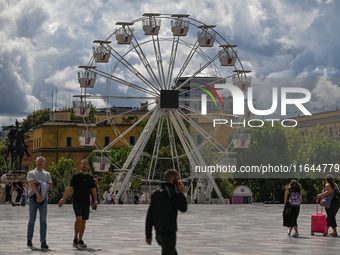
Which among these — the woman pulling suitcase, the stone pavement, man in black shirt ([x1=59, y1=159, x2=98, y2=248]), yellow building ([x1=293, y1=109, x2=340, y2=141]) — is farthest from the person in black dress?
yellow building ([x1=293, y1=109, x2=340, y2=141])

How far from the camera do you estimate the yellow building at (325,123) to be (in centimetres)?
9262

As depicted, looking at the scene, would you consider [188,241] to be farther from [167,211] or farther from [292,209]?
[167,211]

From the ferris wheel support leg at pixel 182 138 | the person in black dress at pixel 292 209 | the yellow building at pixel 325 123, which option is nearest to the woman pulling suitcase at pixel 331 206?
the person in black dress at pixel 292 209

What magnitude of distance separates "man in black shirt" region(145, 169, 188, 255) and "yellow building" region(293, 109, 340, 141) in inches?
3364

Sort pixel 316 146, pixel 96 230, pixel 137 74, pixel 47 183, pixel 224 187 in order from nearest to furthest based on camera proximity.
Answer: pixel 47 183
pixel 96 230
pixel 137 74
pixel 224 187
pixel 316 146

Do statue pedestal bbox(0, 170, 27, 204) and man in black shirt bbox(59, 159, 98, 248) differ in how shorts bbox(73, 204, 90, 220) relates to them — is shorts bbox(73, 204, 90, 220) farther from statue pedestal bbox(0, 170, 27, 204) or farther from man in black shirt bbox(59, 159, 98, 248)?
statue pedestal bbox(0, 170, 27, 204)

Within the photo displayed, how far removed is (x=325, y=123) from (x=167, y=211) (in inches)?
3540

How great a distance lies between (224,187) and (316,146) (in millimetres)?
20110

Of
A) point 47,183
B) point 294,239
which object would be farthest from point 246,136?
point 47,183

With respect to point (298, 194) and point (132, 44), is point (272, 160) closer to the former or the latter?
point (132, 44)

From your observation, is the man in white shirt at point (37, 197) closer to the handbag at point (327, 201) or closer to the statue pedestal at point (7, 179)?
the handbag at point (327, 201)

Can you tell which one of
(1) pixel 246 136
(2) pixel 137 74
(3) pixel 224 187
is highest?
(2) pixel 137 74

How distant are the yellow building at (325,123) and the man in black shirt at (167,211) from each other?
280 ft

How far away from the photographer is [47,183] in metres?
13.5
